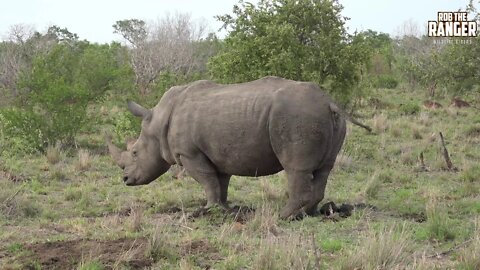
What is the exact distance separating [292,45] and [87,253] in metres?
10.5

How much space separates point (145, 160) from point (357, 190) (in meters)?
3.74

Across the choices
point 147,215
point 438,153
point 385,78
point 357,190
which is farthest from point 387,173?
point 385,78

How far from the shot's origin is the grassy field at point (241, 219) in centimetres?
603

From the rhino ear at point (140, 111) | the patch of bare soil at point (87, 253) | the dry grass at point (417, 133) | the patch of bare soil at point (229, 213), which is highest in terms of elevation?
the rhino ear at point (140, 111)

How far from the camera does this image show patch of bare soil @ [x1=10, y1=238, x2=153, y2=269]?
237 inches

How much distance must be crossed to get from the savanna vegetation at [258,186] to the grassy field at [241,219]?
0.02 metres

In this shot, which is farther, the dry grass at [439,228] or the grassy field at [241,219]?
the dry grass at [439,228]

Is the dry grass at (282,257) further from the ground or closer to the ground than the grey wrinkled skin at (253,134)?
closer to the ground

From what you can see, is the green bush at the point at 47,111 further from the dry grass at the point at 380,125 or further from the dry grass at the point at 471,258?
the dry grass at the point at 471,258

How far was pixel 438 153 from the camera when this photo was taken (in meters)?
15.5

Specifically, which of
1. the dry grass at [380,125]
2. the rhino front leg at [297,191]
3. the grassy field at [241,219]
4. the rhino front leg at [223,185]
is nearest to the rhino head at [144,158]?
the grassy field at [241,219]

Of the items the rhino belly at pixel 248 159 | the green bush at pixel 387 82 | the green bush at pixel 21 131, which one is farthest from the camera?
the green bush at pixel 387 82

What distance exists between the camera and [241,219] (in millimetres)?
8438

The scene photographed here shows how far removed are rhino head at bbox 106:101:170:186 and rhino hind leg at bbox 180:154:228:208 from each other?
0.76 metres
